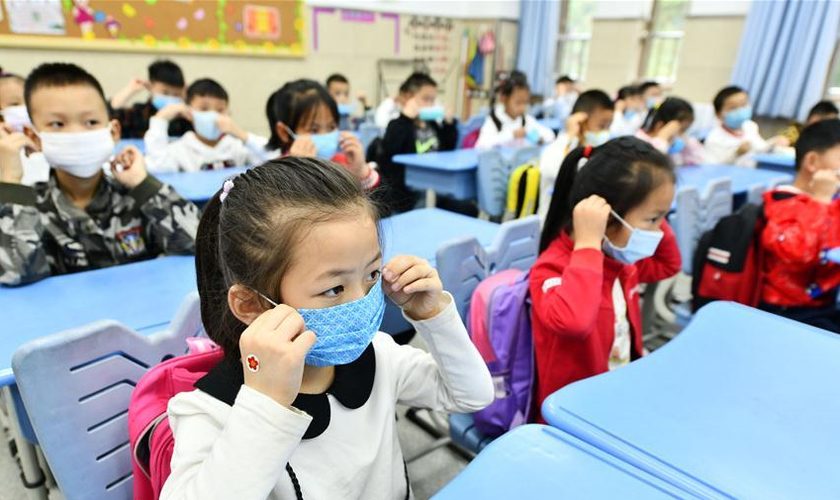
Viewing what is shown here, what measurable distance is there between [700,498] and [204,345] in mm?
816

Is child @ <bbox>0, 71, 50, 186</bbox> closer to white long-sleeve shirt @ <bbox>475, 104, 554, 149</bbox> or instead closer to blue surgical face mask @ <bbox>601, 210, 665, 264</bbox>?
blue surgical face mask @ <bbox>601, 210, 665, 264</bbox>

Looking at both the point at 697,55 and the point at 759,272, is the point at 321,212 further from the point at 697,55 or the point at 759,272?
the point at 697,55

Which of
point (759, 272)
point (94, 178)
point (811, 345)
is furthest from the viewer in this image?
point (759, 272)

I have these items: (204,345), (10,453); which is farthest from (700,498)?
(10,453)

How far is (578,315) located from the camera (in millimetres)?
1165

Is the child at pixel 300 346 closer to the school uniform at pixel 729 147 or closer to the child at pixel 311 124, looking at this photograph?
the child at pixel 311 124

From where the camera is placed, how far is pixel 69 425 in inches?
34.8

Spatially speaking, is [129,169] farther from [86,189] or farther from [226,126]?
[226,126]

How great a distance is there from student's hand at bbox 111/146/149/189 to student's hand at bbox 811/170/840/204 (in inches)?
97.9

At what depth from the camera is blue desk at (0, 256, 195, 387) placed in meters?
1.25

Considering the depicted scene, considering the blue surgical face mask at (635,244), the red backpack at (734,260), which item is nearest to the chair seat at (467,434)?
the blue surgical face mask at (635,244)

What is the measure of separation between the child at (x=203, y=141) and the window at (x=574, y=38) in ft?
20.9

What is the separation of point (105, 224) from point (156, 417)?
118 cm

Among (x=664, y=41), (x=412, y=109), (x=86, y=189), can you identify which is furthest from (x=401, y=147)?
(x=664, y=41)
